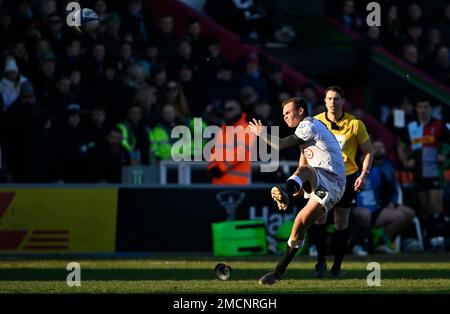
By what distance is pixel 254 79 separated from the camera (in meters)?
23.8

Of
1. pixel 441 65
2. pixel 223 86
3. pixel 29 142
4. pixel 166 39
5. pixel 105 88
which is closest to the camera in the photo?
pixel 29 142

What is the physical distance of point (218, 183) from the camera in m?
21.0

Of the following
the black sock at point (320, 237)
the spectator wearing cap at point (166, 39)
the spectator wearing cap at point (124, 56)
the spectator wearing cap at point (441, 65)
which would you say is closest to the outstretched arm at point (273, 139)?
the black sock at point (320, 237)

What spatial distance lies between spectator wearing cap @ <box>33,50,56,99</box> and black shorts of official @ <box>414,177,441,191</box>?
6.60 metres

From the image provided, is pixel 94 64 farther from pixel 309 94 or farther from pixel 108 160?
pixel 309 94

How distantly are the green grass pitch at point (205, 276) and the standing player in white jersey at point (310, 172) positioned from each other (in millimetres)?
503

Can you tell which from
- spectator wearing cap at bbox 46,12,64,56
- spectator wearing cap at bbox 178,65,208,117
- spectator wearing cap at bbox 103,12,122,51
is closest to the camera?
spectator wearing cap at bbox 46,12,64,56

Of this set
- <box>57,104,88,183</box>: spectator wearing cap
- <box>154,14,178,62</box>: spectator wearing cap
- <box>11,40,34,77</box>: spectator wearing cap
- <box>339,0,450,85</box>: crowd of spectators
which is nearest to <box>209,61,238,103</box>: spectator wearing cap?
<box>154,14,178,62</box>: spectator wearing cap

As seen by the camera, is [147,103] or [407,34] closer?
[147,103]

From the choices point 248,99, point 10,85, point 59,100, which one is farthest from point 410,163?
point 10,85

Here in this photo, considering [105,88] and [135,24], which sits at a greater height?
[135,24]

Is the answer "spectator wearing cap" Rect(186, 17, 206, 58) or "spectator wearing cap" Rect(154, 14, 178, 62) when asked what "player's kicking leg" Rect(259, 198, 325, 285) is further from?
"spectator wearing cap" Rect(154, 14, 178, 62)

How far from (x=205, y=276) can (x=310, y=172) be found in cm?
222

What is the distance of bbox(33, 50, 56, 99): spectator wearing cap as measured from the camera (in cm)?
2116
